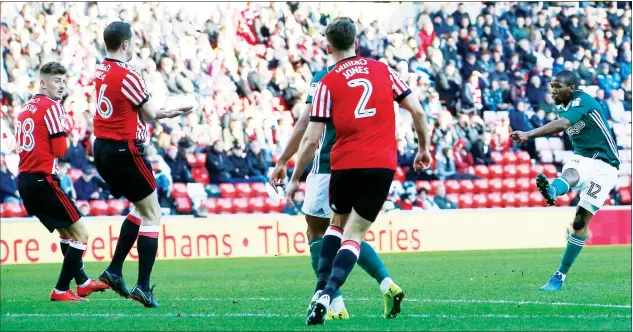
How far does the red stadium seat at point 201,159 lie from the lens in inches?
838

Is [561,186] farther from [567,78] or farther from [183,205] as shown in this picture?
[183,205]

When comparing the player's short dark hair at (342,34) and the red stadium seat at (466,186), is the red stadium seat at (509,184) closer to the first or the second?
the red stadium seat at (466,186)

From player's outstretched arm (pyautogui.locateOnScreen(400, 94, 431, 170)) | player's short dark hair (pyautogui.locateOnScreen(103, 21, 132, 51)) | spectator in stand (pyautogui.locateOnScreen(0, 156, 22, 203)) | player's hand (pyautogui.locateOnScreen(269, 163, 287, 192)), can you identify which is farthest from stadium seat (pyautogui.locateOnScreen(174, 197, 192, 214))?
player's outstretched arm (pyautogui.locateOnScreen(400, 94, 431, 170))

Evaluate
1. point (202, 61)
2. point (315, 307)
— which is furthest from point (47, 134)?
point (202, 61)

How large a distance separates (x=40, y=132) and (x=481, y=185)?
47.6 ft

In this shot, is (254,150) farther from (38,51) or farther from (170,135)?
(38,51)

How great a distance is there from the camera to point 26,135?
10.4 meters

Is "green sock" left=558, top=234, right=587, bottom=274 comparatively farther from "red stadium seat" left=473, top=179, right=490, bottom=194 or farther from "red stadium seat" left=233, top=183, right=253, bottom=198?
"red stadium seat" left=473, top=179, right=490, bottom=194

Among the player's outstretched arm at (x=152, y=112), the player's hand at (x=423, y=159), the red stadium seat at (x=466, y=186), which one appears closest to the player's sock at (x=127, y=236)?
the player's outstretched arm at (x=152, y=112)

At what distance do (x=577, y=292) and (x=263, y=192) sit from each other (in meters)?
11.6

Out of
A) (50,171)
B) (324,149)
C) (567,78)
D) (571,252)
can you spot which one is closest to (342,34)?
(324,149)

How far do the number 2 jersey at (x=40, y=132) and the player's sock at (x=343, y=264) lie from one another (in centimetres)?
363

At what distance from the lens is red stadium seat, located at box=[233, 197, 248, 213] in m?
21.4

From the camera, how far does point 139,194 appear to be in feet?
31.4
